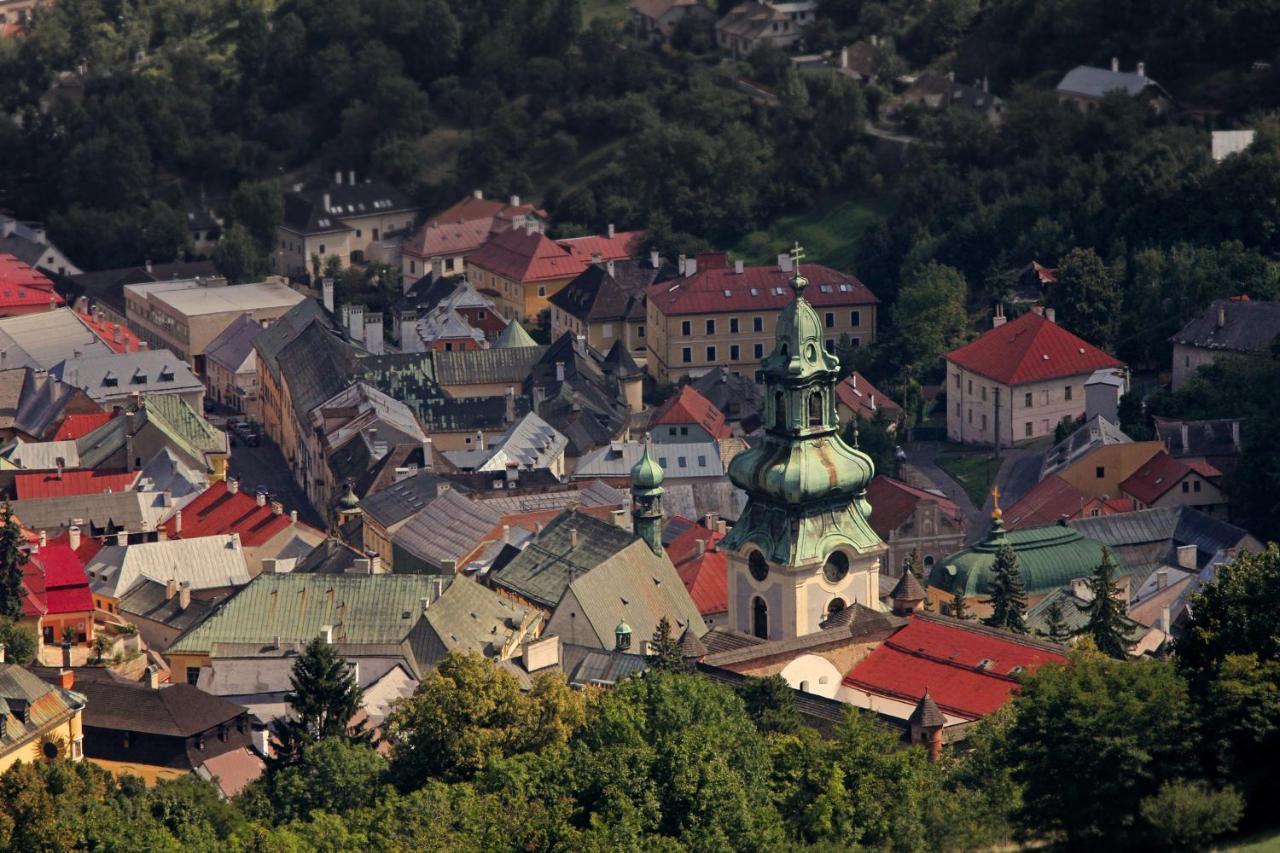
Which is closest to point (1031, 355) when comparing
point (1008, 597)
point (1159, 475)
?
point (1159, 475)

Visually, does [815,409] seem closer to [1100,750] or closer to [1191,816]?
[1100,750]

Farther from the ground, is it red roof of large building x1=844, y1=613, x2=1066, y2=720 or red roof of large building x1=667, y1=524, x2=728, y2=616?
red roof of large building x1=844, y1=613, x2=1066, y2=720

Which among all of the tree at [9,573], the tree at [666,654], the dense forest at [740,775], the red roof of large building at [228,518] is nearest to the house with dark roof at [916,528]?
the red roof of large building at [228,518]

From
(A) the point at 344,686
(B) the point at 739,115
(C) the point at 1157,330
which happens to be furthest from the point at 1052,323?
(A) the point at 344,686

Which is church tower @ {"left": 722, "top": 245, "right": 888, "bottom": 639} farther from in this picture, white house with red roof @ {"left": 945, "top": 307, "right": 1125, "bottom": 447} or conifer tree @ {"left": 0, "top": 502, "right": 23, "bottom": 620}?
white house with red roof @ {"left": 945, "top": 307, "right": 1125, "bottom": 447}

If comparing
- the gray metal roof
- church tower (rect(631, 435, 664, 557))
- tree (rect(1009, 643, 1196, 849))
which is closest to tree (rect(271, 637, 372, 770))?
church tower (rect(631, 435, 664, 557))

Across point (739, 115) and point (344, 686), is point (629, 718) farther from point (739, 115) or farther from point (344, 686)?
point (739, 115)

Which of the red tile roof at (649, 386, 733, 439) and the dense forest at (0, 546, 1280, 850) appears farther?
the red tile roof at (649, 386, 733, 439)
